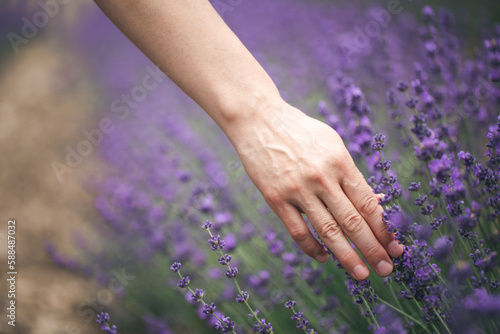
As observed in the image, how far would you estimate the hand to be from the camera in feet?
3.05

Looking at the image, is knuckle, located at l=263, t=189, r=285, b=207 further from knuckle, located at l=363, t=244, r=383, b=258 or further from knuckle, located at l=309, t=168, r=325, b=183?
knuckle, located at l=363, t=244, r=383, b=258

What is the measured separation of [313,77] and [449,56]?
1.26 metres

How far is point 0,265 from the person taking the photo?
261 cm

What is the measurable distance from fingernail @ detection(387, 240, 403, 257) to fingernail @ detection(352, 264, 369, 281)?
0.29 ft

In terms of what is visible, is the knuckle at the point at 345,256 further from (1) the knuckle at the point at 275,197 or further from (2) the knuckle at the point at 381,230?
(1) the knuckle at the point at 275,197

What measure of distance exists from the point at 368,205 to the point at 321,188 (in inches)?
5.1

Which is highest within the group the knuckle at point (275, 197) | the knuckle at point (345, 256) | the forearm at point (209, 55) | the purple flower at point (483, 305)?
the forearm at point (209, 55)

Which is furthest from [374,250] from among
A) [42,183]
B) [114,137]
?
[42,183]

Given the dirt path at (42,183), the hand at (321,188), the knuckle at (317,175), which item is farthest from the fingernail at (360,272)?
the dirt path at (42,183)

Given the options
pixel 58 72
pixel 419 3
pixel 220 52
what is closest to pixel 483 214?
pixel 220 52

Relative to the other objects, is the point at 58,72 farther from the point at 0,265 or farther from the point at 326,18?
the point at 326,18

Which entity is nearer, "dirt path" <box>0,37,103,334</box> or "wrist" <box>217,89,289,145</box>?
"wrist" <box>217,89,289,145</box>

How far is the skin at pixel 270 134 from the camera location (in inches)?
37.0

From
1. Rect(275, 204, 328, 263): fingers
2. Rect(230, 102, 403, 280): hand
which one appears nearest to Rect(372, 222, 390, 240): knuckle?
Rect(230, 102, 403, 280): hand
